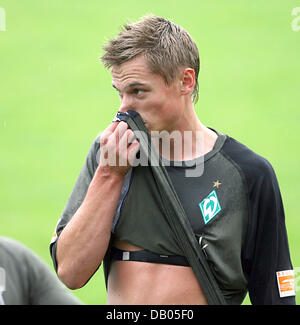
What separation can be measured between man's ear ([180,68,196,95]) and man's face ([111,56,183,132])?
0.35 feet

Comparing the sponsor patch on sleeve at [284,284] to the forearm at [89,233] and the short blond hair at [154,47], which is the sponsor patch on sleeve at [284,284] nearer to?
the forearm at [89,233]

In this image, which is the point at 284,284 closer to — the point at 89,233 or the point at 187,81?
the point at 89,233

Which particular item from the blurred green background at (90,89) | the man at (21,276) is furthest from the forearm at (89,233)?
the blurred green background at (90,89)

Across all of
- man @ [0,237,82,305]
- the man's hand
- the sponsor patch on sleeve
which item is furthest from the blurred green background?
man @ [0,237,82,305]

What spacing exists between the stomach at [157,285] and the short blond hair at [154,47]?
0.86 meters

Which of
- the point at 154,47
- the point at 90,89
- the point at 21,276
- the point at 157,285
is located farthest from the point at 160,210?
the point at 90,89

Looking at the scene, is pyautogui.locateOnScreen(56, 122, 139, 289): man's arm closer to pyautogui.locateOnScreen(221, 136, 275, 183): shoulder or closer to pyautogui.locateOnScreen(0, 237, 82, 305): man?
pyautogui.locateOnScreen(221, 136, 275, 183): shoulder

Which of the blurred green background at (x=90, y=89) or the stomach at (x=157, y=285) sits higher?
the blurred green background at (x=90, y=89)

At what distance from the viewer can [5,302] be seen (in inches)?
93.9

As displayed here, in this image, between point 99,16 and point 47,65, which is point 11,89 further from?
point 99,16

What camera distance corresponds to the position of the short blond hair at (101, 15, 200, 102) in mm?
3697

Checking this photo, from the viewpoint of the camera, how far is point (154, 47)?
12.2 feet

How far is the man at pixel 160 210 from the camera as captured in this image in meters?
3.52

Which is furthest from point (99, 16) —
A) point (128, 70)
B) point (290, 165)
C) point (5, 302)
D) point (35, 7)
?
point (5, 302)
